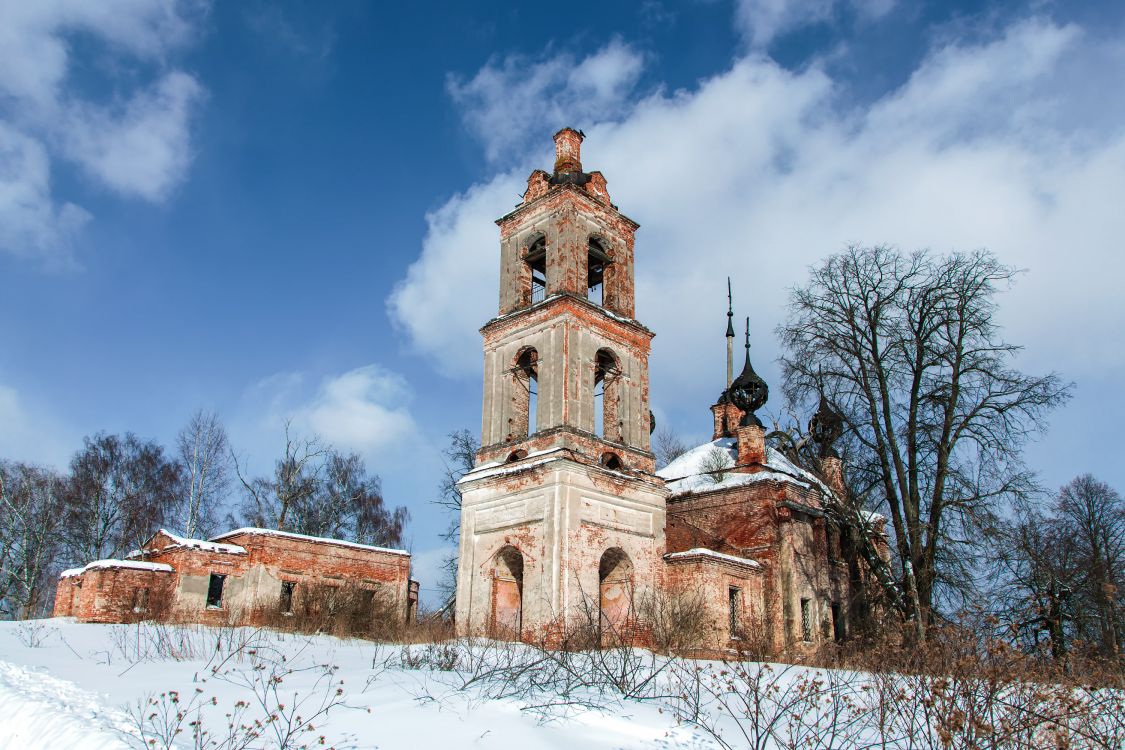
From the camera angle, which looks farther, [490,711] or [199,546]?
[199,546]

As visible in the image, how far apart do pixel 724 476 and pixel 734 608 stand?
402 centimetres

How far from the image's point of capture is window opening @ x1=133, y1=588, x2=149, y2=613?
19.0 meters

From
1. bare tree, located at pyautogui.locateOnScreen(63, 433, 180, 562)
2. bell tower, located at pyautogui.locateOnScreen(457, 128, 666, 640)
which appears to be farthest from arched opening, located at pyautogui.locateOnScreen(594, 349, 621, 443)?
bare tree, located at pyautogui.locateOnScreen(63, 433, 180, 562)

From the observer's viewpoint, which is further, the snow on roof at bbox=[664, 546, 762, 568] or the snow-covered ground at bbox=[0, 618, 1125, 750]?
the snow on roof at bbox=[664, 546, 762, 568]

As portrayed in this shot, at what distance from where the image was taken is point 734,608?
1988 centimetres

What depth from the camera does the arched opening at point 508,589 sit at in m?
18.6

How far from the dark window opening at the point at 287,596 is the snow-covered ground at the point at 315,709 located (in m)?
11.8

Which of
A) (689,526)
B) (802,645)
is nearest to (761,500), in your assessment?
(689,526)

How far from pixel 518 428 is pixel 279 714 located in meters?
13.6

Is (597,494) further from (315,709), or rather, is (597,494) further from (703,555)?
(315,709)

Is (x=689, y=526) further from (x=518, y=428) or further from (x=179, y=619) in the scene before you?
(x=179, y=619)

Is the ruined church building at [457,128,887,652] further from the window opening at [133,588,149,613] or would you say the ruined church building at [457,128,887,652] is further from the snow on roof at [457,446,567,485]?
the window opening at [133,588,149,613]

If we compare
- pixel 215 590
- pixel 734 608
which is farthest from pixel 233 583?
pixel 734 608

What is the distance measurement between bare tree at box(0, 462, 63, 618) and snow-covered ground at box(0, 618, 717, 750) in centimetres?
2148
